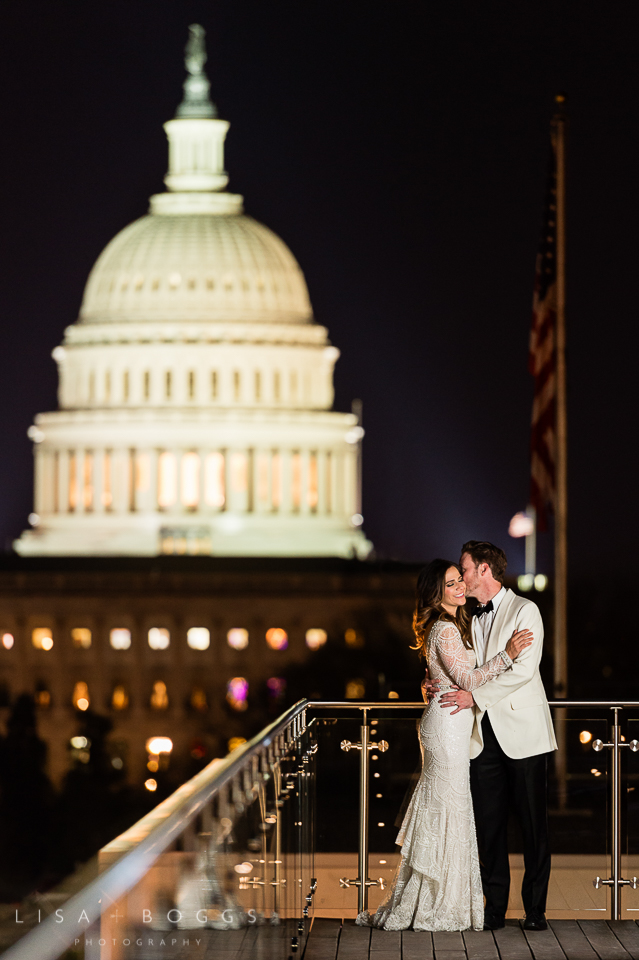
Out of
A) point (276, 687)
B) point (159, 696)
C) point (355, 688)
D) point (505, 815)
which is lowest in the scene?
point (159, 696)

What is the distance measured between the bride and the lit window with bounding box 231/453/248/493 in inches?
4576

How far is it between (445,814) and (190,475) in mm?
118395

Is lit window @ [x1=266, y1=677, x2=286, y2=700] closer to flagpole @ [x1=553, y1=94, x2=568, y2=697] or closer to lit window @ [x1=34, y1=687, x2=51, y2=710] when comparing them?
lit window @ [x1=34, y1=687, x2=51, y2=710]

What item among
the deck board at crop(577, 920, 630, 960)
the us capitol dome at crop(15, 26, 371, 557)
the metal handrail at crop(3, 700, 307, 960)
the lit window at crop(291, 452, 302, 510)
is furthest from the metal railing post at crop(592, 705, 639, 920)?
the lit window at crop(291, 452, 302, 510)

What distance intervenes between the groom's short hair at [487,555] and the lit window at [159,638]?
99.3 meters

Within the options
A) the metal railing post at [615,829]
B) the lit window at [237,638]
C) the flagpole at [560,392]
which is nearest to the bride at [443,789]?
the metal railing post at [615,829]

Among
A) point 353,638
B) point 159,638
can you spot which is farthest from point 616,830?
point 159,638

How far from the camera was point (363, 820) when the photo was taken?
1251cm

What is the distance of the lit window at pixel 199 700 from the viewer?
110m

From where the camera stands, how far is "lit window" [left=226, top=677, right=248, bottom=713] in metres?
108

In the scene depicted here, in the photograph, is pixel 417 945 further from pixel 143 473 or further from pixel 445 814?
pixel 143 473

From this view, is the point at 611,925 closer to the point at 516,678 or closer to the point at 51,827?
the point at 516,678

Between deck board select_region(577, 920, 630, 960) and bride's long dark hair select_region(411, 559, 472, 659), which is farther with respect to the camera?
deck board select_region(577, 920, 630, 960)

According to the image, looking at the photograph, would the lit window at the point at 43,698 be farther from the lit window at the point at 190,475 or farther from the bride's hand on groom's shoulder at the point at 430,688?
the bride's hand on groom's shoulder at the point at 430,688
